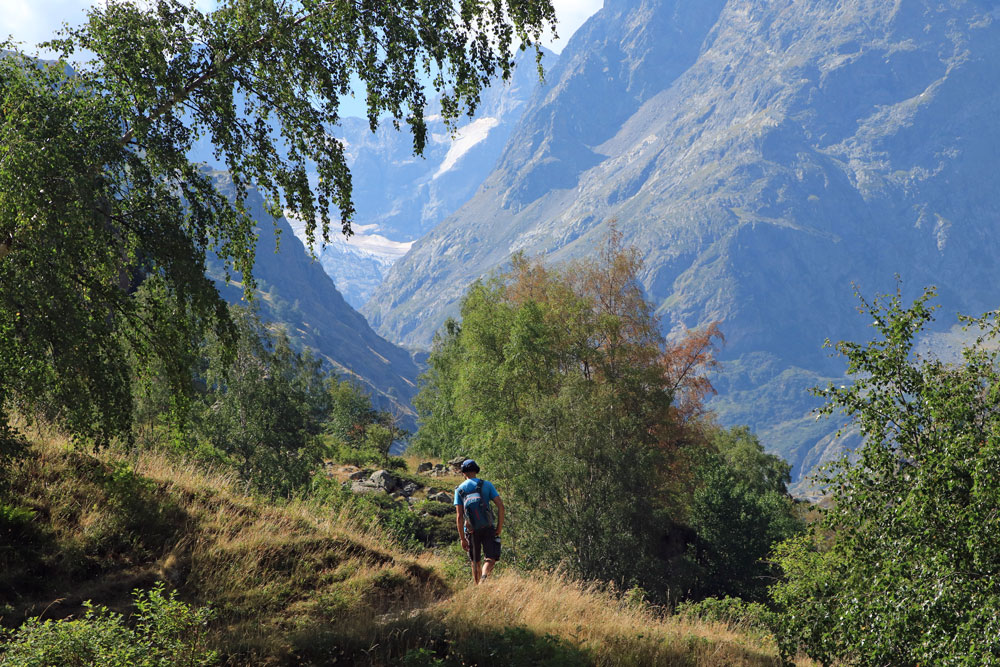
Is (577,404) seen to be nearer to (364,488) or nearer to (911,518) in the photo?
(364,488)

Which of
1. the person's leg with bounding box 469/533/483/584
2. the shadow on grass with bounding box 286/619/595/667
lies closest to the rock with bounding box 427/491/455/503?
the person's leg with bounding box 469/533/483/584

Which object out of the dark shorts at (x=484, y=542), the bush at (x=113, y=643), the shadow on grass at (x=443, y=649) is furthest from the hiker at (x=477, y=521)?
the bush at (x=113, y=643)

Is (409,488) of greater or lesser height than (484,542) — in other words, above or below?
below

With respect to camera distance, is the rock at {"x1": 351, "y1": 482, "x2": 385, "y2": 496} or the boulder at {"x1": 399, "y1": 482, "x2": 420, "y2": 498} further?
the boulder at {"x1": 399, "y1": 482, "x2": 420, "y2": 498}

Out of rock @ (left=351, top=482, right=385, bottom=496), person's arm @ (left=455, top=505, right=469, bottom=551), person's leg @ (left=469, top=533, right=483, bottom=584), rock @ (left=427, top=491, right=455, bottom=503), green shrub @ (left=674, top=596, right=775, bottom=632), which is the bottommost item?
green shrub @ (left=674, top=596, right=775, bottom=632)

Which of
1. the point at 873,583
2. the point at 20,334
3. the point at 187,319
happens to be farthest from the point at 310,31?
the point at 873,583

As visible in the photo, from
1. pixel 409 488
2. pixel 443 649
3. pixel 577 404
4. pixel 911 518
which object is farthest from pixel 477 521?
pixel 409 488

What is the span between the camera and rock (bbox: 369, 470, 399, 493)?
3422cm

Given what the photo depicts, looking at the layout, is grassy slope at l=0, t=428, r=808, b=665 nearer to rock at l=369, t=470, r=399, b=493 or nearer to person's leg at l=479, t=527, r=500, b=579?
person's leg at l=479, t=527, r=500, b=579

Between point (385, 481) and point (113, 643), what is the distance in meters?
27.9

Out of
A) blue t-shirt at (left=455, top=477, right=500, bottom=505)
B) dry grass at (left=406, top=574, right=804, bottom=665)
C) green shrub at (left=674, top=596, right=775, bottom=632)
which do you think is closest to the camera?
dry grass at (left=406, top=574, right=804, bottom=665)

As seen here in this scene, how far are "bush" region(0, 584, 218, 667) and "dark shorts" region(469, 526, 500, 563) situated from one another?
545 cm

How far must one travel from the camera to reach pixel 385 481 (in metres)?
34.5

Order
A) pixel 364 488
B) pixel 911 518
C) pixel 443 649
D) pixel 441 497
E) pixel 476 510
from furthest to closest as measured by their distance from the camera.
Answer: pixel 441 497 → pixel 364 488 → pixel 476 510 → pixel 911 518 → pixel 443 649
